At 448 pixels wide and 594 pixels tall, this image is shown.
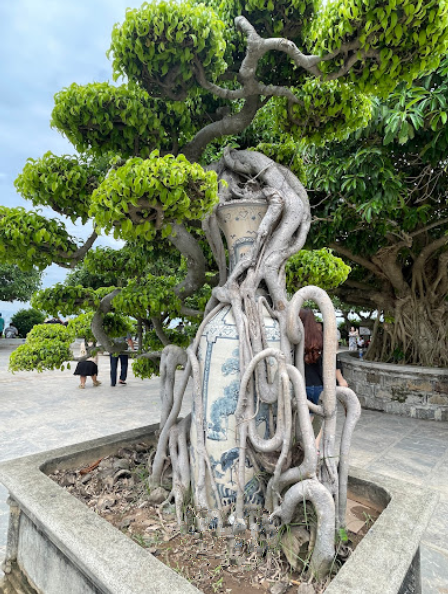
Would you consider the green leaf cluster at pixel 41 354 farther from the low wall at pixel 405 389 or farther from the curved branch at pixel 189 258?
the low wall at pixel 405 389

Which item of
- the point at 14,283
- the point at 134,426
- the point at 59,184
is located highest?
the point at 14,283

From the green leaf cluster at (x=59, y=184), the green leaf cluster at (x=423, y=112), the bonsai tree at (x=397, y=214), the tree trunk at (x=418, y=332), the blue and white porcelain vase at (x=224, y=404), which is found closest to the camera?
the blue and white porcelain vase at (x=224, y=404)

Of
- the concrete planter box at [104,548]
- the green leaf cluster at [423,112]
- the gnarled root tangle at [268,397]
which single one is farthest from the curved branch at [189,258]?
the green leaf cluster at [423,112]

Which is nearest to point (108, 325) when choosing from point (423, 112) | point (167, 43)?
point (167, 43)

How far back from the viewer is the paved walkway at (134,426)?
2.88 m

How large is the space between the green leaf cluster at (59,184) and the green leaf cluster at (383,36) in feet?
5.18

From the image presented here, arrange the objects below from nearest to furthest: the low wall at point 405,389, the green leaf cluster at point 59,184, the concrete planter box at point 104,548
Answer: the concrete planter box at point 104,548 → the green leaf cluster at point 59,184 → the low wall at point 405,389

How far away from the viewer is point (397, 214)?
→ 539cm

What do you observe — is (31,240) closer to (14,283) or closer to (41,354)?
(41,354)

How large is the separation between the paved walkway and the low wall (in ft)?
0.83

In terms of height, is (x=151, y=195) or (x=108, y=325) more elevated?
(x=151, y=195)

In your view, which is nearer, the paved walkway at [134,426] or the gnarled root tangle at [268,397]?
the gnarled root tangle at [268,397]

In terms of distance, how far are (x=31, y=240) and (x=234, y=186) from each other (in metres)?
1.33

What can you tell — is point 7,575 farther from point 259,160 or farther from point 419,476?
point 419,476
